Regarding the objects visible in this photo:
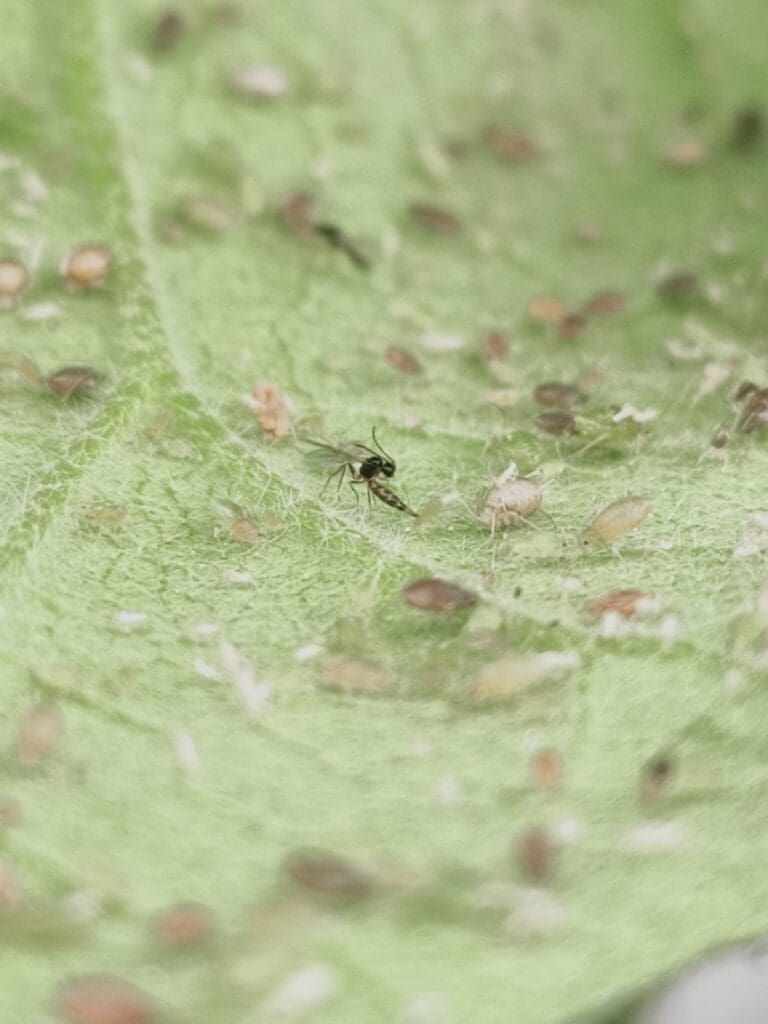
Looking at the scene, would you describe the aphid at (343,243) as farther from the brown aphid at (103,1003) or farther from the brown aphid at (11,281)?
the brown aphid at (103,1003)

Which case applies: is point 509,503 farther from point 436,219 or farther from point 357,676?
point 436,219

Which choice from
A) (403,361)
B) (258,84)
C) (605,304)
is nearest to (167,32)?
(258,84)

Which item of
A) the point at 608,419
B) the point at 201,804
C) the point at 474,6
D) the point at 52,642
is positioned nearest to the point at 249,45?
the point at 474,6

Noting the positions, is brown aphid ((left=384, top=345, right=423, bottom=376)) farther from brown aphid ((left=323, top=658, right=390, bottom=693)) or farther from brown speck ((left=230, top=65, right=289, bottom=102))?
brown speck ((left=230, top=65, right=289, bottom=102))

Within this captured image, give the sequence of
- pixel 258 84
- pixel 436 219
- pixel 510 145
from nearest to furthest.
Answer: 1. pixel 436 219
2. pixel 258 84
3. pixel 510 145

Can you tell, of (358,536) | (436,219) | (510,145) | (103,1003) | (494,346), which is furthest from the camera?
(510,145)
